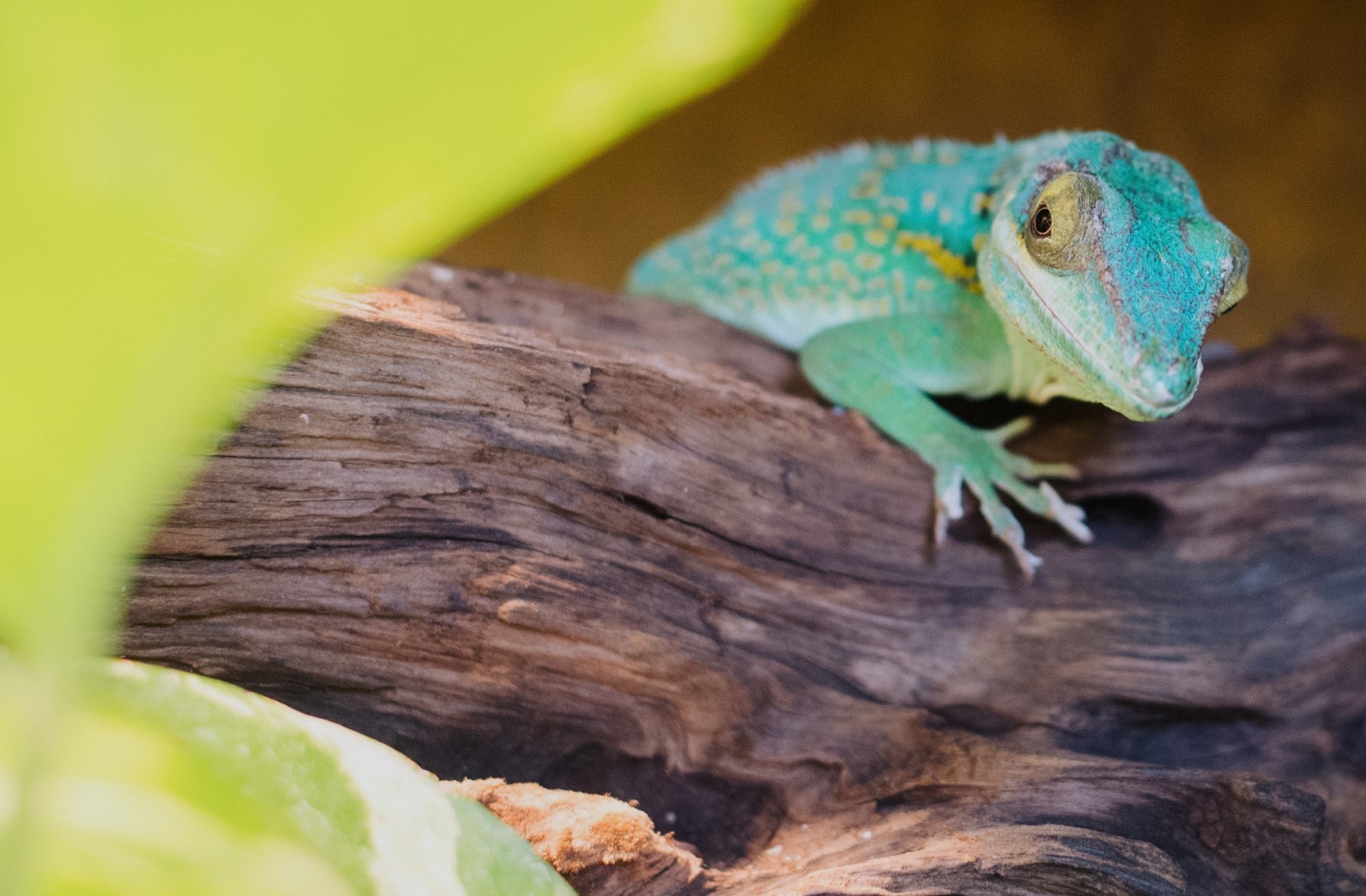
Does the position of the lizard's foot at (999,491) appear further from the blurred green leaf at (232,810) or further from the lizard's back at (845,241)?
the blurred green leaf at (232,810)

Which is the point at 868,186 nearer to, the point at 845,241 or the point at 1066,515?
the point at 845,241

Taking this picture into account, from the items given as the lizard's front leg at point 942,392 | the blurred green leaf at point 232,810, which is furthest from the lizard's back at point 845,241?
the blurred green leaf at point 232,810

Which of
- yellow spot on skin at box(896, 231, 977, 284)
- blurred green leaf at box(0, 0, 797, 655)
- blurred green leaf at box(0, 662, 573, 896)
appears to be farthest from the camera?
yellow spot on skin at box(896, 231, 977, 284)

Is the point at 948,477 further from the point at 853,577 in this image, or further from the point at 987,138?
the point at 987,138

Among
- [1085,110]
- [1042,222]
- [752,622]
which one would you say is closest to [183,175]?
[752,622]

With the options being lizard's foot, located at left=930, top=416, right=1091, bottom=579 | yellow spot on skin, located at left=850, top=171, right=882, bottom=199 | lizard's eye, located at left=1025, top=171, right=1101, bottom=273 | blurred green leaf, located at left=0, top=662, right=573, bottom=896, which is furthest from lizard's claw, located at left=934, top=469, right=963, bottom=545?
blurred green leaf, located at left=0, top=662, right=573, bottom=896

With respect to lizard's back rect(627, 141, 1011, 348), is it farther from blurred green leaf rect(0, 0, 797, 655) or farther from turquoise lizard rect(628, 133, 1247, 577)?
blurred green leaf rect(0, 0, 797, 655)

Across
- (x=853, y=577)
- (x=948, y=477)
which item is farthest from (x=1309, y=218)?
(x=853, y=577)
